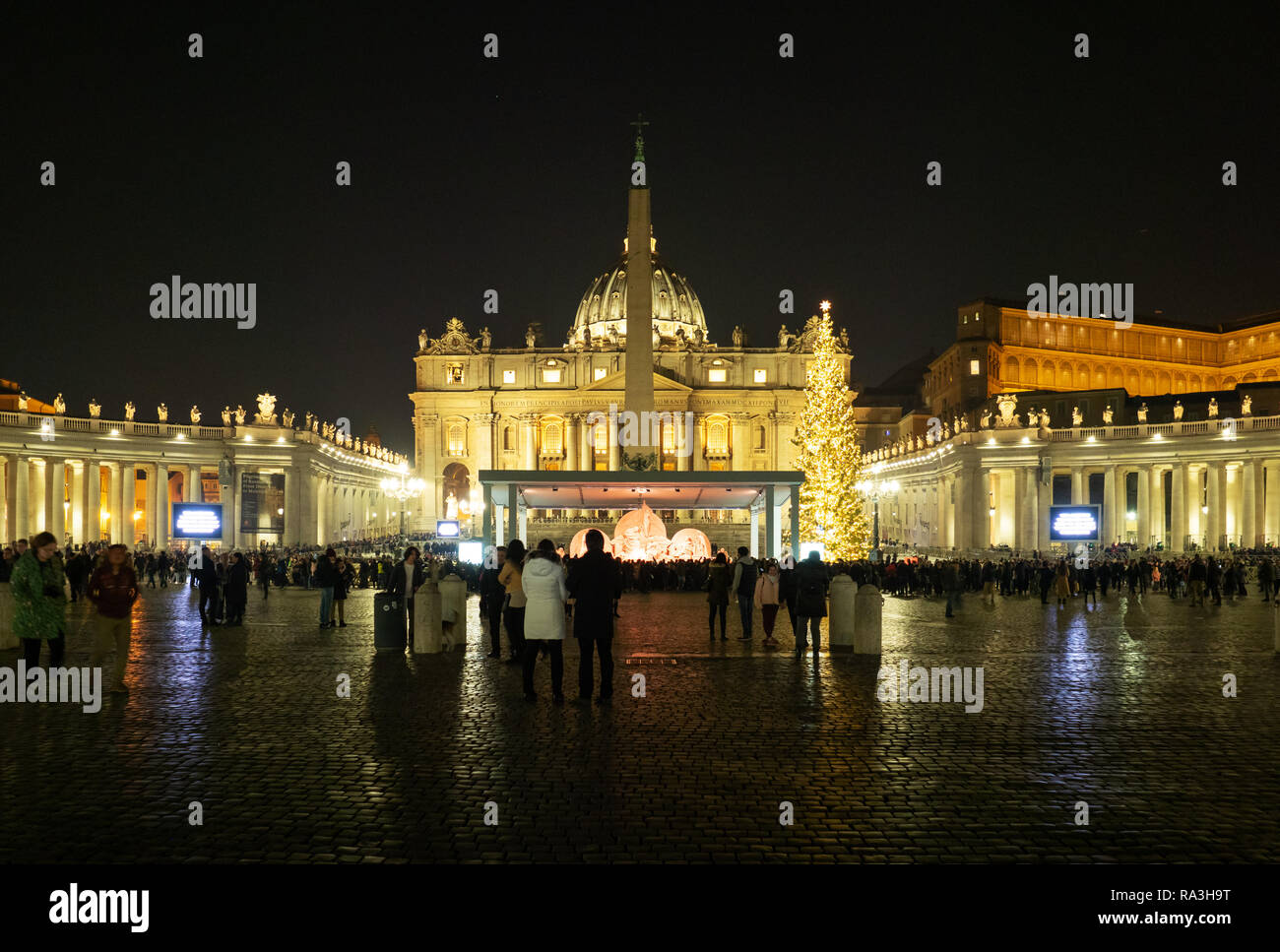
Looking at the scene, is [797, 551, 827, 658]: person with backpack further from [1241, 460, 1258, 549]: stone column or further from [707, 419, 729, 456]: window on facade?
[707, 419, 729, 456]: window on facade

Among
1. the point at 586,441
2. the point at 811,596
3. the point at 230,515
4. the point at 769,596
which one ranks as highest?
the point at 586,441

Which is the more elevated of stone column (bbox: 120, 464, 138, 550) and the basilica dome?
the basilica dome

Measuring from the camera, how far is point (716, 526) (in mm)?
60406

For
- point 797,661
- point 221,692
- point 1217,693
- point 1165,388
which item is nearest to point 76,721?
point 221,692

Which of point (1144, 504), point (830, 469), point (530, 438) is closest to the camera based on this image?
point (830, 469)

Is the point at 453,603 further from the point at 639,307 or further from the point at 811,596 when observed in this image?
the point at 639,307

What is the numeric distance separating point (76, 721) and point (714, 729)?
5.95m

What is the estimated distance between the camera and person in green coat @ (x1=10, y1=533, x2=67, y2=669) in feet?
39.5

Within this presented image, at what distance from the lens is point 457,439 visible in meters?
106

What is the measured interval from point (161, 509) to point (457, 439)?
4332 centimetres

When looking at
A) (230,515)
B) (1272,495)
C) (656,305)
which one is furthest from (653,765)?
(656,305)

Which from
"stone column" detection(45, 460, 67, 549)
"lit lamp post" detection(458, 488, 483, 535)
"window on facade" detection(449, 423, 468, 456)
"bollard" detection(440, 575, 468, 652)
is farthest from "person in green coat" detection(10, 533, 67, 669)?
"window on facade" detection(449, 423, 468, 456)

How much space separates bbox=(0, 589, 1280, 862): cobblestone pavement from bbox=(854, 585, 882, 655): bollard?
0.85 meters

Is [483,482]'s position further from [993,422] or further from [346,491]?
[346,491]
